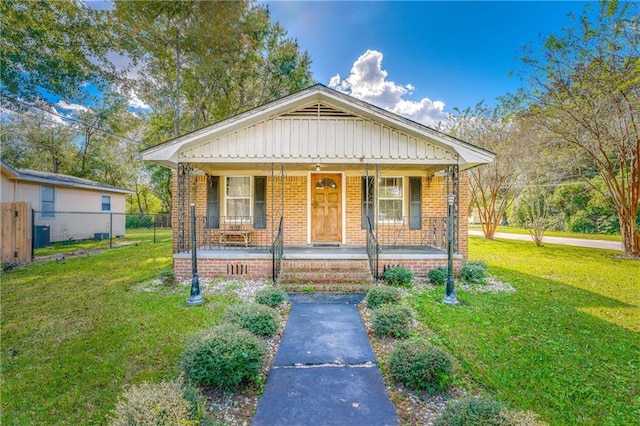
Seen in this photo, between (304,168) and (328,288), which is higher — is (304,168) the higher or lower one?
the higher one

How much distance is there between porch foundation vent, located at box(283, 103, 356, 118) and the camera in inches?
286

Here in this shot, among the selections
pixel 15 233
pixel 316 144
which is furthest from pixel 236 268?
pixel 15 233

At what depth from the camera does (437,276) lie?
7.05 metres

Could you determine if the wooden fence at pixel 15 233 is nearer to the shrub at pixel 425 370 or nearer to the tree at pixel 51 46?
the tree at pixel 51 46

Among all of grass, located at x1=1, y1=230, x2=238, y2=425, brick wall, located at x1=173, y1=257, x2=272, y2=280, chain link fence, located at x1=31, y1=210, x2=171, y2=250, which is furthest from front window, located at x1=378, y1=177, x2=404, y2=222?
chain link fence, located at x1=31, y1=210, x2=171, y2=250

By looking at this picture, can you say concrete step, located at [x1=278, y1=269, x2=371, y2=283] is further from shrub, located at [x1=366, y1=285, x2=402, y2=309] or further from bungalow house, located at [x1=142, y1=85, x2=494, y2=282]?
shrub, located at [x1=366, y1=285, x2=402, y2=309]

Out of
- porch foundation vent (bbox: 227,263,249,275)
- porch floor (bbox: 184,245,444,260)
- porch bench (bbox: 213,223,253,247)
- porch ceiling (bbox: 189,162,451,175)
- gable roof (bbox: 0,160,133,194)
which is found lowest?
porch foundation vent (bbox: 227,263,249,275)

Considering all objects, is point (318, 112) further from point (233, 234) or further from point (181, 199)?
point (233, 234)

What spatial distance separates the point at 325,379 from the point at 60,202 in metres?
18.1

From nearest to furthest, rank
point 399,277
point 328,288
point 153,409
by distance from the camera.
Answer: point 153,409, point 328,288, point 399,277

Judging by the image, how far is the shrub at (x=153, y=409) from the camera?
2.04m

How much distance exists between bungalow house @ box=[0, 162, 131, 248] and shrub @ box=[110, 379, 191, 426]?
11042 millimetres

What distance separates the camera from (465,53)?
1331cm

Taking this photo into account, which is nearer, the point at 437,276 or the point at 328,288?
the point at 328,288
